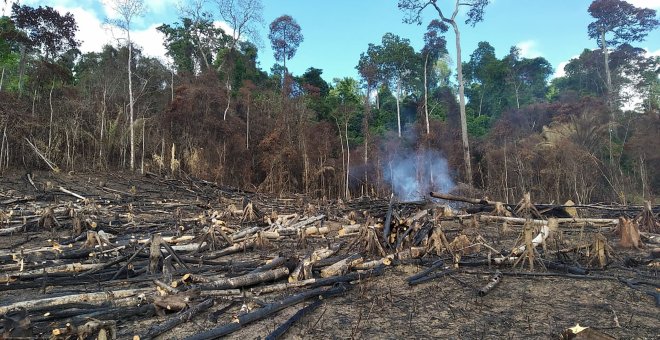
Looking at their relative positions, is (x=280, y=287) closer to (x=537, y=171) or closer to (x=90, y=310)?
(x=90, y=310)

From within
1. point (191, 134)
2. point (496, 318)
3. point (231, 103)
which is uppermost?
point (231, 103)

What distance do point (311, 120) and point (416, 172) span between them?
7.92 m

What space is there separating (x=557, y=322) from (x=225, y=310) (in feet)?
11.6

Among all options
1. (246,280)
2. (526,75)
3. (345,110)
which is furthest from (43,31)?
(526,75)

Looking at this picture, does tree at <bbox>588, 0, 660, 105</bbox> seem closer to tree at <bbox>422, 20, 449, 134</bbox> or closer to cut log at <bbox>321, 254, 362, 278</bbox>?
tree at <bbox>422, 20, 449, 134</bbox>

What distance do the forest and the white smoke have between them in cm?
10

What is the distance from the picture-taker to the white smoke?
26.5m

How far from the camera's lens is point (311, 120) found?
29.1 m

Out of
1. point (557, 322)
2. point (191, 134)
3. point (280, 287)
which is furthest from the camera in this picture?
point (191, 134)

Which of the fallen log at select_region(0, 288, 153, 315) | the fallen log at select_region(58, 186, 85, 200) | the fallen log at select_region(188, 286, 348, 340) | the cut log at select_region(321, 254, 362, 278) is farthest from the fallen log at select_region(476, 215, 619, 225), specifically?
the fallen log at select_region(58, 186, 85, 200)

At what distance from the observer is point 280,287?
547cm

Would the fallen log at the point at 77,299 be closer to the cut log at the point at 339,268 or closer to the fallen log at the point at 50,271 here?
the fallen log at the point at 50,271

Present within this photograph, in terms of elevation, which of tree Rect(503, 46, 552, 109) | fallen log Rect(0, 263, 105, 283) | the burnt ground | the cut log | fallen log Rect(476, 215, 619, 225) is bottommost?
the burnt ground

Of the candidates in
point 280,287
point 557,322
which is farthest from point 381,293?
point 557,322
